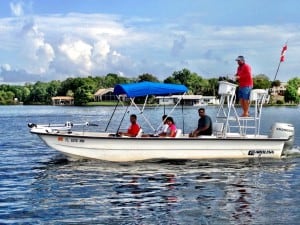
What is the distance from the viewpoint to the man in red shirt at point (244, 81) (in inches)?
927

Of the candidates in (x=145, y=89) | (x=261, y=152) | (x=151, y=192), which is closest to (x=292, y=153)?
(x=261, y=152)

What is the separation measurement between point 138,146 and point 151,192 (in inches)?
203

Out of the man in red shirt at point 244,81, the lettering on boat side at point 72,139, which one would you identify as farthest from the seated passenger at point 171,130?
the lettering on boat side at point 72,139

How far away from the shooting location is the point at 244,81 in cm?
2364

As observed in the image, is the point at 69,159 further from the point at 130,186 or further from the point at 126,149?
the point at 130,186

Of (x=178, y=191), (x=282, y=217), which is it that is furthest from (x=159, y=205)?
(x=282, y=217)

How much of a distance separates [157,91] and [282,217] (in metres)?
10.5

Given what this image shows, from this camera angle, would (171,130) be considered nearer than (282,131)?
Yes

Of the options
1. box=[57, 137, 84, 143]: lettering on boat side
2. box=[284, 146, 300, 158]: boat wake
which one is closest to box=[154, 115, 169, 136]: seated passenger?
box=[57, 137, 84, 143]: lettering on boat side

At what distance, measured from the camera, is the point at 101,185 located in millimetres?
18750

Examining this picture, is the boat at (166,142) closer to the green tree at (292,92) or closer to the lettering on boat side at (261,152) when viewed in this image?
the lettering on boat side at (261,152)

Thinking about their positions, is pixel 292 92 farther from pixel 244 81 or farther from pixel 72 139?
pixel 72 139

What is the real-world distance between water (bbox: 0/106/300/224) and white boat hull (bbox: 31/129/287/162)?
326mm

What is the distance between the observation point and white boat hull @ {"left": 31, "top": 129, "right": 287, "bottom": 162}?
2248cm
